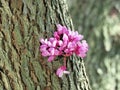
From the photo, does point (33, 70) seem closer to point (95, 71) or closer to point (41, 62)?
point (41, 62)

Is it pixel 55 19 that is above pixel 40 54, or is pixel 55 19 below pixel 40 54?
above

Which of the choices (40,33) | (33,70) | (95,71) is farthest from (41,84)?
(95,71)

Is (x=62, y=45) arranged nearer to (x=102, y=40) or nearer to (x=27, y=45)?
(x=27, y=45)

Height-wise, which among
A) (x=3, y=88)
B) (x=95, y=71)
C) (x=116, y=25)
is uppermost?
(x=116, y=25)

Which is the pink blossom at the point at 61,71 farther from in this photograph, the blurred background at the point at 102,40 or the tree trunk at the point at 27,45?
the blurred background at the point at 102,40

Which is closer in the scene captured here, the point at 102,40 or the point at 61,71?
the point at 61,71

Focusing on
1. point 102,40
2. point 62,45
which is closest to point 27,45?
point 62,45
